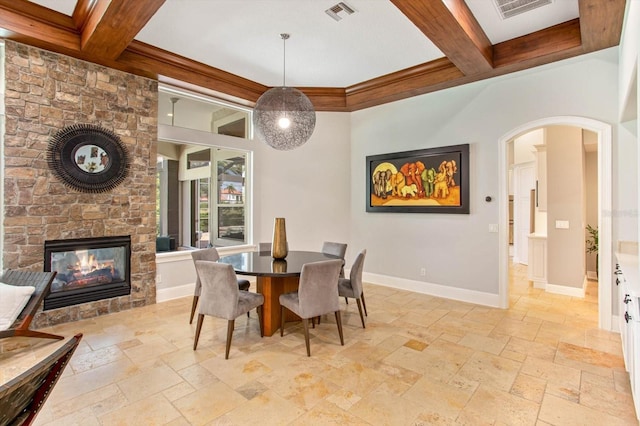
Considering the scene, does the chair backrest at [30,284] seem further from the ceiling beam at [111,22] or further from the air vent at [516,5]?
the air vent at [516,5]

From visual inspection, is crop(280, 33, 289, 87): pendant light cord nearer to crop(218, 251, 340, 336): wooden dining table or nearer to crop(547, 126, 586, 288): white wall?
crop(218, 251, 340, 336): wooden dining table

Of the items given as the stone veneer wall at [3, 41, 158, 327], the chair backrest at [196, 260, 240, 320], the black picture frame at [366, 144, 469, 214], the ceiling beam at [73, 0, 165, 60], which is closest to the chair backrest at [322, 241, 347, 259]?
the black picture frame at [366, 144, 469, 214]

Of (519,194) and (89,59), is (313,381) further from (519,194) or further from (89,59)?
(519,194)

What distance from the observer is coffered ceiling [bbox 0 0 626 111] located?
3.05 meters

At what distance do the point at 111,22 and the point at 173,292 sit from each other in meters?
3.36

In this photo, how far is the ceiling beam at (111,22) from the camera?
2789mm

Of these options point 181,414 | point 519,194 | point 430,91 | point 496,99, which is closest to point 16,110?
point 181,414

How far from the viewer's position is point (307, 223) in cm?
585

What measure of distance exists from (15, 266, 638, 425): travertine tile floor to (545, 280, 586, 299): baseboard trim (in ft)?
2.88

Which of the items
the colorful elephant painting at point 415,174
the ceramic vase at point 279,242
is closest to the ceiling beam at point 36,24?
the ceramic vase at point 279,242

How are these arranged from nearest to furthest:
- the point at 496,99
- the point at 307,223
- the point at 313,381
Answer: the point at 313,381, the point at 496,99, the point at 307,223

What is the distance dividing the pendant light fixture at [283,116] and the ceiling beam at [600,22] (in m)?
2.58

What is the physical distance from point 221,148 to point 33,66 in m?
2.38

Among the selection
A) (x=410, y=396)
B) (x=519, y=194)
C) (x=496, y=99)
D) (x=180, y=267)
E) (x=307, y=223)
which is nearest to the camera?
(x=410, y=396)
